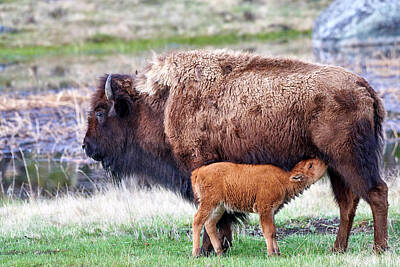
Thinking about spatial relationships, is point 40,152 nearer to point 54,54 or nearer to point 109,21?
point 54,54

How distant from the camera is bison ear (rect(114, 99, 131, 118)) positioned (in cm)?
842

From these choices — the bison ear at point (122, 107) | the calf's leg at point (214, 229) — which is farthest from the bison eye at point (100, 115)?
the calf's leg at point (214, 229)

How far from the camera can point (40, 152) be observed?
53.3 feet

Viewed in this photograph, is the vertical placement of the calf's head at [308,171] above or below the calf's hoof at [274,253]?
above

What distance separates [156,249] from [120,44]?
2909cm

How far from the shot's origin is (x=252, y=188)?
706 cm

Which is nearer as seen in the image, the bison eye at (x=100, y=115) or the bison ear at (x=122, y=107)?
the bison ear at (x=122, y=107)

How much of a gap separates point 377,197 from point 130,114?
3227mm

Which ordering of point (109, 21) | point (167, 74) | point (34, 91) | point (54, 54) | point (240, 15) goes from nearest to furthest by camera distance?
1. point (167, 74)
2. point (34, 91)
3. point (54, 54)
4. point (109, 21)
5. point (240, 15)

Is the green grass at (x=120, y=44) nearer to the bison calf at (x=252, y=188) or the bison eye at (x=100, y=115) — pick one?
the bison eye at (x=100, y=115)

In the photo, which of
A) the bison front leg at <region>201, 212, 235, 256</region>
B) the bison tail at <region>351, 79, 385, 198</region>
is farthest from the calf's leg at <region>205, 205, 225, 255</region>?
the bison tail at <region>351, 79, 385, 198</region>

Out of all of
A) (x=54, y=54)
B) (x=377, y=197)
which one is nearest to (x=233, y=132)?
(x=377, y=197)

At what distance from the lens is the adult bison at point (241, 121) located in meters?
7.13

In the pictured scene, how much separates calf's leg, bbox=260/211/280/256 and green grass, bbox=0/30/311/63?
85.1 ft
